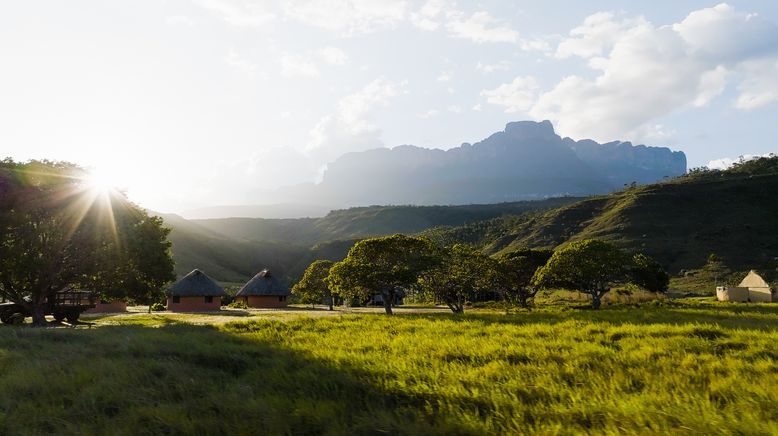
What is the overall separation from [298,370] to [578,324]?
993cm

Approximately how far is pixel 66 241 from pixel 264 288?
120 ft

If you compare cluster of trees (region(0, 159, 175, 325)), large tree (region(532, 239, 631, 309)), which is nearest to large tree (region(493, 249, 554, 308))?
large tree (region(532, 239, 631, 309))

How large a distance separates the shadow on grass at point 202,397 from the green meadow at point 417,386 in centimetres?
3

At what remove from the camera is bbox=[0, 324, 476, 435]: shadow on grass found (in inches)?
224

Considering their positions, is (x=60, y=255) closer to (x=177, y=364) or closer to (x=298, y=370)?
(x=177, y=364)

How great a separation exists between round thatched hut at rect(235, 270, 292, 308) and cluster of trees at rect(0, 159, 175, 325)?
32.6 meters

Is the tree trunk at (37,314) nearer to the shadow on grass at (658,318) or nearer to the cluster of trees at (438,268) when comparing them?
the cluster of trees at (438,268)

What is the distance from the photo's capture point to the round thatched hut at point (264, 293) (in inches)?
2562

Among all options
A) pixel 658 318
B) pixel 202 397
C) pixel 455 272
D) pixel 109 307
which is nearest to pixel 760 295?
pixel 455 272

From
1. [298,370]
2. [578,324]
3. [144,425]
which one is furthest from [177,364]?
[578,324]

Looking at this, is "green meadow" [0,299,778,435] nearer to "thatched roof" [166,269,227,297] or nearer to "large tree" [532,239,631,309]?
"large tree" [532,239,631,309]

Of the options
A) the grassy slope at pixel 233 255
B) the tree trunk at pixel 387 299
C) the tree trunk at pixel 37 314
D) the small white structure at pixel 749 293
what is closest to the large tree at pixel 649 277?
the small white structure at pixel 749 293

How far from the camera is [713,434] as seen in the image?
4293mm

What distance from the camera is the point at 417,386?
6906 millimetres
